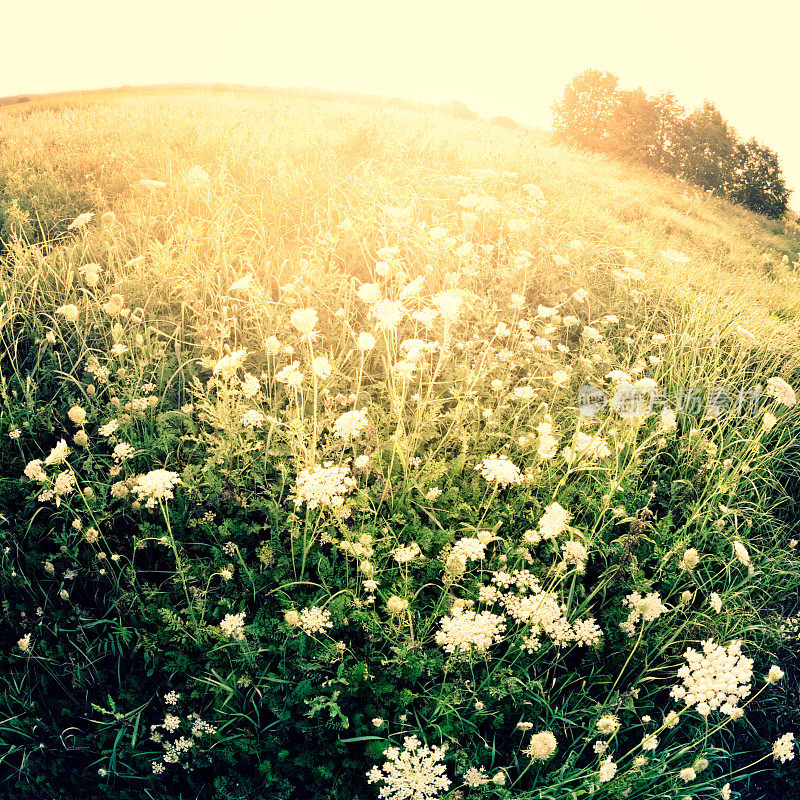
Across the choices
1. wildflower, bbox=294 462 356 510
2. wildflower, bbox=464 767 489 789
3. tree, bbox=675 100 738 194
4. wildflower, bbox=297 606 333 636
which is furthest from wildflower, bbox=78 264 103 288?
tree, bbox=675 100 738 194

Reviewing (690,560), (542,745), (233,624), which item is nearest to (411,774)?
(542,745)

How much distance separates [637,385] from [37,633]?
3326 mm

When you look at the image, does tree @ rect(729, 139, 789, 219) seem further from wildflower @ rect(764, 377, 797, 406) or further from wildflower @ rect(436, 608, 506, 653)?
wildflower @ rect(436, 608, 506, 653)

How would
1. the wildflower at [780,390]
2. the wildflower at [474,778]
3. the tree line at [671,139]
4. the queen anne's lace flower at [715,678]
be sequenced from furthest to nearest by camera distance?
1. the tree line at [671,139]
2. the wildflower at [780,390]
3. the wildflower at [474,778]
4. the queen anne's lace flower at [715,678]

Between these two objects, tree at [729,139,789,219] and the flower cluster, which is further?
tree at [729,139,789,219]

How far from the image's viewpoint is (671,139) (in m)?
17.6

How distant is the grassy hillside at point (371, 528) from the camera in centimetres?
217

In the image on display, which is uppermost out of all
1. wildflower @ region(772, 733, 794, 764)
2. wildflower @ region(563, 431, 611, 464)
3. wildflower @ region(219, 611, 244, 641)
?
wildflower @ region(563, 431, 611, 464)

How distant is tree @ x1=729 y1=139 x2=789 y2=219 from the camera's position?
18109 millimetres

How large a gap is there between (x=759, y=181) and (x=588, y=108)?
6401mm

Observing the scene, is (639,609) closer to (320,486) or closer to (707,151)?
(320,486)

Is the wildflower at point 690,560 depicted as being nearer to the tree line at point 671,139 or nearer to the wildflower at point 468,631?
the wildflower at point 468,631


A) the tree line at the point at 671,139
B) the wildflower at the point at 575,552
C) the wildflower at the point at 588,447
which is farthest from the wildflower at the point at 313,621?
the tree line at the point at 671,139

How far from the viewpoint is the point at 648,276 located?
5.34m
